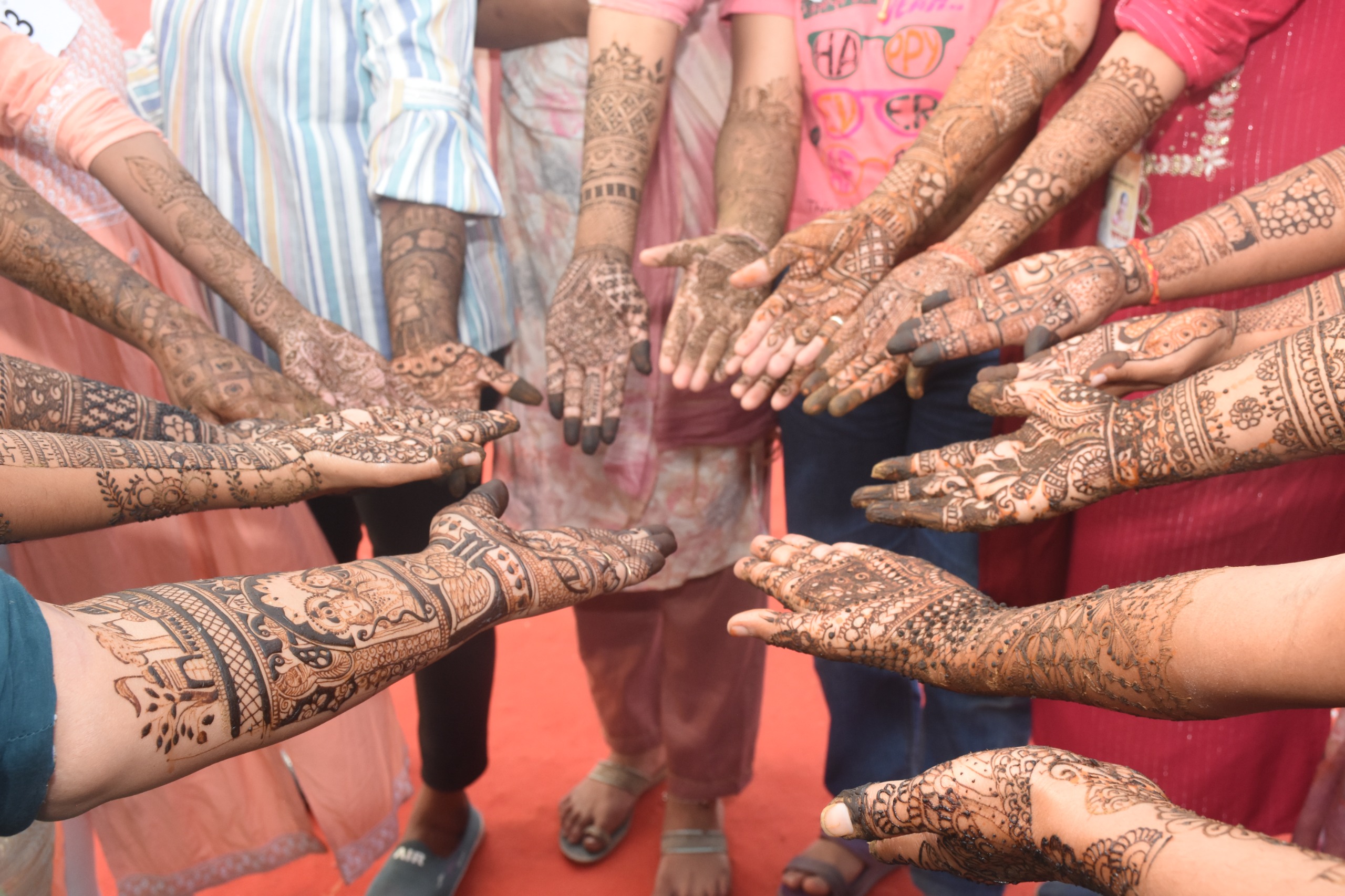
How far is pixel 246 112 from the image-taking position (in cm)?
151

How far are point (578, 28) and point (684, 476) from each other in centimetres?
89

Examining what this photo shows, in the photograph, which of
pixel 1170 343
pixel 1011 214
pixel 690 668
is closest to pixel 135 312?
pixel 690 668

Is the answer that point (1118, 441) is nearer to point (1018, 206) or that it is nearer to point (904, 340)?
point (904, 340)

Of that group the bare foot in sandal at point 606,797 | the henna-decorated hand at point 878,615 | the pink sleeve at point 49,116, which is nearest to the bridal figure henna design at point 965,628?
the henna-decorated hand at point 878,615

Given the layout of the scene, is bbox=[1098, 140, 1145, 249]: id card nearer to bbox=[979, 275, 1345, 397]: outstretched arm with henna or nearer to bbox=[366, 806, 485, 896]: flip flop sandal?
bbox=[979, 275, 1345, 397]: outstretched arm with henna

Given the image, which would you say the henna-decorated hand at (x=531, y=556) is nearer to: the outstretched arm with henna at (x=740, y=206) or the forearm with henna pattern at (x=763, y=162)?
the outstretched arm with henna at (x=740, y=206)

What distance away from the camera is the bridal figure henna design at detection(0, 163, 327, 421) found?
1294 mm

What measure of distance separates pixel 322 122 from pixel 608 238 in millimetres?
532

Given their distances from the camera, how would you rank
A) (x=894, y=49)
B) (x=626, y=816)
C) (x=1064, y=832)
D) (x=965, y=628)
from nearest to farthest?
(x=1064, y=832) → (x=965, y=628) → (x=894, y=49) → (x=626, y=816)

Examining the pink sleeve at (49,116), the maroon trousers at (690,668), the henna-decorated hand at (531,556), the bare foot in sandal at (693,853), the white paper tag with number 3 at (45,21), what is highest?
the white paper tag with number 3 at (45,21)

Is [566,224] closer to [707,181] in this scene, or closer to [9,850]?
[707,181]

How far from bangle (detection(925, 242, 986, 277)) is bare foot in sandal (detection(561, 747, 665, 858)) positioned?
1447 mm

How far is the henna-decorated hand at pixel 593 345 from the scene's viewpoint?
59.4 inches

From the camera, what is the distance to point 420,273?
1.53m
